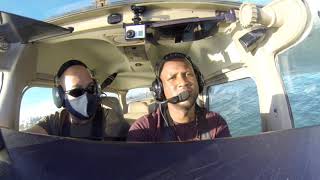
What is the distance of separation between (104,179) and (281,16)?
1947mm

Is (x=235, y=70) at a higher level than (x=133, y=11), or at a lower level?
lower

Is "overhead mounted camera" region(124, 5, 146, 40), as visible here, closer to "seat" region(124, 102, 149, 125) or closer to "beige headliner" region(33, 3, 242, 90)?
"beige headliner" region(33, 3, 242, 90)

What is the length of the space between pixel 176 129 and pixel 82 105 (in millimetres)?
814

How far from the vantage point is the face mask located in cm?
406

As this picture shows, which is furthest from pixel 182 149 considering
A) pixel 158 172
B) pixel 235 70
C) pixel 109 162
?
pixel 235 70

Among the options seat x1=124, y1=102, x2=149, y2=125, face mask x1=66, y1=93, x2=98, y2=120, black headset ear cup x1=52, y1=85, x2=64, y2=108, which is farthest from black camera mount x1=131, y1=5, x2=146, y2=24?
seat x1=124, y1=102, x2=149, y2=125

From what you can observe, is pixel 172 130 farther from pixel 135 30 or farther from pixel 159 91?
pixel 135 30

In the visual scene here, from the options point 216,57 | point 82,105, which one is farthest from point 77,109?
point 216,57

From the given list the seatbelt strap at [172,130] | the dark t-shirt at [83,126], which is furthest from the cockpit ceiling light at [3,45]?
the seatbelt strap at [172,130]

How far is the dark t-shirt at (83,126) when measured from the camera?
426cm

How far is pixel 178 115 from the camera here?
402 cm

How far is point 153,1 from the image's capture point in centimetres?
418

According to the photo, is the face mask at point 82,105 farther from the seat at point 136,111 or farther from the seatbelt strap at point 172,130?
the seat at point 136,111

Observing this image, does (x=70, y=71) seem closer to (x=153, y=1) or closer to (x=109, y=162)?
(x=153, y=1)
